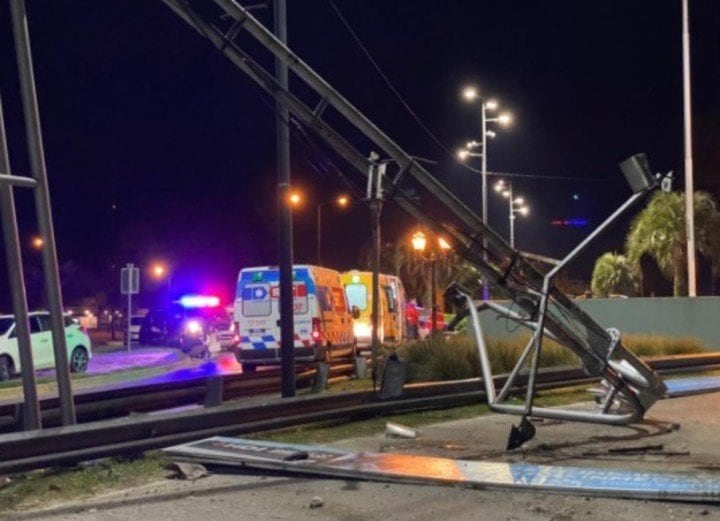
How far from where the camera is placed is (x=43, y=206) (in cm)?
837

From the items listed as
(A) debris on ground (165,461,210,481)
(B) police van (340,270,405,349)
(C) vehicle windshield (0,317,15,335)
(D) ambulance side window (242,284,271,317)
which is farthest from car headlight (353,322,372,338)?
(A) debris on ground (165,461,210,481)

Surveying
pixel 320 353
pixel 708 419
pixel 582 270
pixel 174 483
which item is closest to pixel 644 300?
pixel 320 353

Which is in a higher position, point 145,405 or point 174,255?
point 174,255

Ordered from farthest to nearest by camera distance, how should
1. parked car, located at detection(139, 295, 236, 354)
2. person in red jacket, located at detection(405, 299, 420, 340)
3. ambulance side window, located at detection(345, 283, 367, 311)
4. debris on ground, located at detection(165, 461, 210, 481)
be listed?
1. person in red jacket, located at detection(405, 299, 420, 340)
2. parked car, located at detection(139, 295, 236, 354)
3. ambulance side window, located at detection(345, 283, 367, 311)
4. debris on ground, located at detection(165, 461, 210, 481)

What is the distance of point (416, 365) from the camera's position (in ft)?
48.6

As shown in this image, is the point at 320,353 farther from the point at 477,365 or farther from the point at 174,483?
the point at 174,483

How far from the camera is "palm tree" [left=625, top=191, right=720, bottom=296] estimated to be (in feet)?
102

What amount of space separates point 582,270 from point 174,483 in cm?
5176

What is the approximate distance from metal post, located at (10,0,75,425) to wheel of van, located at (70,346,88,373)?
537 inches

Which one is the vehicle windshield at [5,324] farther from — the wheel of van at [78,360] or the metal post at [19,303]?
the metal post at [19,303]

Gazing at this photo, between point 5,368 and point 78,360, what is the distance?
2.37 metres

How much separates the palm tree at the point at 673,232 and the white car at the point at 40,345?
2080 cm

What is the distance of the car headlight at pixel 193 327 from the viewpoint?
29.1 meters

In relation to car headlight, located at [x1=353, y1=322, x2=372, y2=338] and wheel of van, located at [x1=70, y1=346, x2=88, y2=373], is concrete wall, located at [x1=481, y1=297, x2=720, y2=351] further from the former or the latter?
wheel of van, located at [x1=70, y1=346, x2=88, y2=373]
